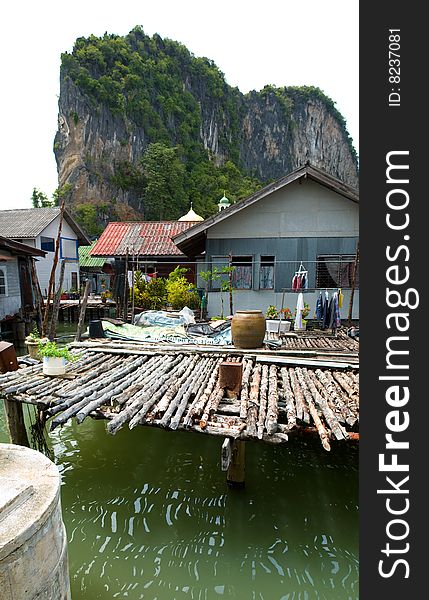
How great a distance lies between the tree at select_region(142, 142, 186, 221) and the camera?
4762cm

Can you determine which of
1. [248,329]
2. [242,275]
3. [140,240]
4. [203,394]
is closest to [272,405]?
[203,394]

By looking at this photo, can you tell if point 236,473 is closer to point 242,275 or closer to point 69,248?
point 242,275

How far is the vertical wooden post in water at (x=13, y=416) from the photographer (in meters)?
6.25

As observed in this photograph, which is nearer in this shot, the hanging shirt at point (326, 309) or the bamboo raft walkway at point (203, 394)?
the bamboo raft walkway at point (203, 394)

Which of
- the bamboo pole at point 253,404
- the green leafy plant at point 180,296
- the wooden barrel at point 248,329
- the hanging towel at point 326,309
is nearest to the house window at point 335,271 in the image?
the hanging towel at point 326,309

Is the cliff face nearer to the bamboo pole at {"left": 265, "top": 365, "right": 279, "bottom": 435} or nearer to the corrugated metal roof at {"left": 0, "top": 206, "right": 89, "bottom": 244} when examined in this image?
the corrugated metal roof at {"left": 0, "top": 206, "right": 89, "bottom": 244}

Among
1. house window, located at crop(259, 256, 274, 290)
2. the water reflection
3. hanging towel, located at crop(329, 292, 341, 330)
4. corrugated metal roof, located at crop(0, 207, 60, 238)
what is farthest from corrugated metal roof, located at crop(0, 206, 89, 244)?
the water reflection

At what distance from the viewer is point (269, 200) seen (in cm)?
1495

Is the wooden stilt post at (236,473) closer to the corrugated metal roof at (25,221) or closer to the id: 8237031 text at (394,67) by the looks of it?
the id: 8237031 text at (394,67)

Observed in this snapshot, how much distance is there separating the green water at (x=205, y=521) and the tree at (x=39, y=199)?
4088cm

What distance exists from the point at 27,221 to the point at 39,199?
65.2 feet

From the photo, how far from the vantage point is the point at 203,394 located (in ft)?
18.3

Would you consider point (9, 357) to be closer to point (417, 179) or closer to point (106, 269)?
point (417, 179)

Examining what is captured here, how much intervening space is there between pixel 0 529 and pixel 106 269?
34135 millimetres
